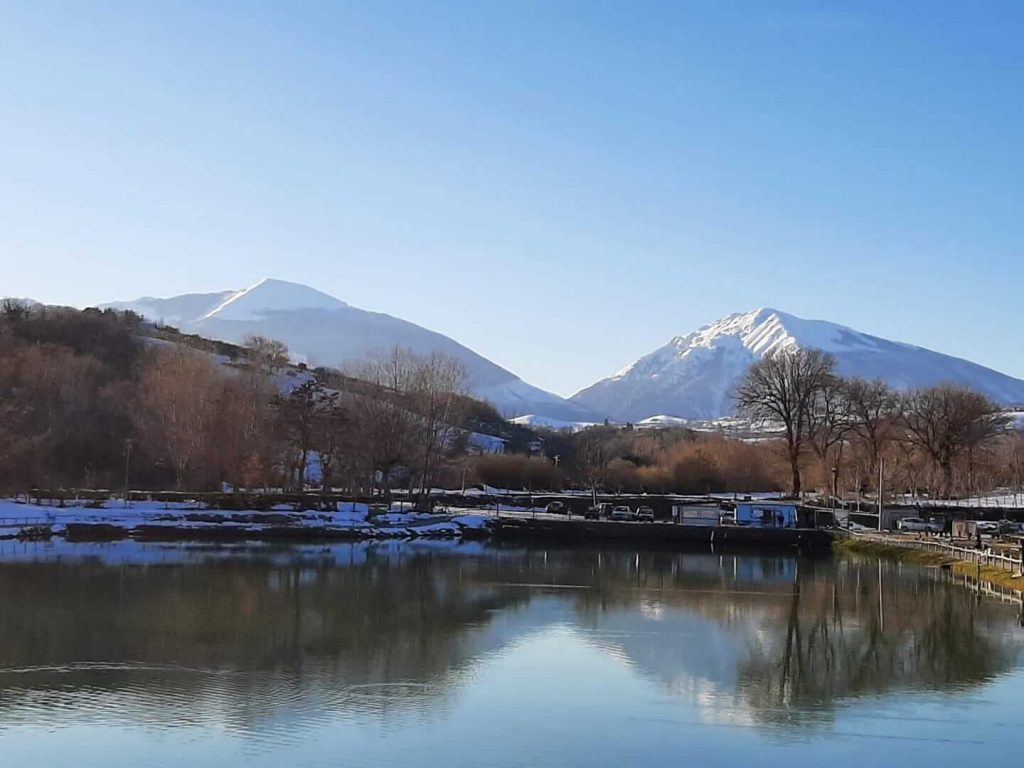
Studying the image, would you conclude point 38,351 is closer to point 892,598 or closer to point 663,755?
point 892,598

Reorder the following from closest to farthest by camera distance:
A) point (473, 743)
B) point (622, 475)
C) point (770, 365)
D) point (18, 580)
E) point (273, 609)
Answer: point (473, 743) < point (273, 609) < point (18, 580) < point (770, 365) < point (622, 475)

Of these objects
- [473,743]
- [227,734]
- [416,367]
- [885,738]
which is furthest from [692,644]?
[416,367]

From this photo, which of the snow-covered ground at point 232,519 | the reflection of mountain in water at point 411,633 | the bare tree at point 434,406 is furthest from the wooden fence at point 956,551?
the bare tree at point 434,406

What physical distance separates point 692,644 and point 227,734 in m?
12.6

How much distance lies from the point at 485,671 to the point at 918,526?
4560 centimetres

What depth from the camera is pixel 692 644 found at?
2562cm

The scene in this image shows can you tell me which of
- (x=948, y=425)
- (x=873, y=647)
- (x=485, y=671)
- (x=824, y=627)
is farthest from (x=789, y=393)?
(x=485, y=671)

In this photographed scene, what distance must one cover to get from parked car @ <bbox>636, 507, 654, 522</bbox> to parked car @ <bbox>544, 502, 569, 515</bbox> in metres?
5.04

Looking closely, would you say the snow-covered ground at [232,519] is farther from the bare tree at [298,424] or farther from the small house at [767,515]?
the small house at [767,515]

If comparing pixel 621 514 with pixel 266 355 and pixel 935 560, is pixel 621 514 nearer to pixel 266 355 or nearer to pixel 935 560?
pixel 935 560

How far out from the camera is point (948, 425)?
8150 cm

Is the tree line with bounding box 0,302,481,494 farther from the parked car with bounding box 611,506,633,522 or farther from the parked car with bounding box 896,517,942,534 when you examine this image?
the parked car with bounding box 896,517,942,534

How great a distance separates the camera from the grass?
38.5m

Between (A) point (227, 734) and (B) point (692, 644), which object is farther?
(B) point (692, 644)
